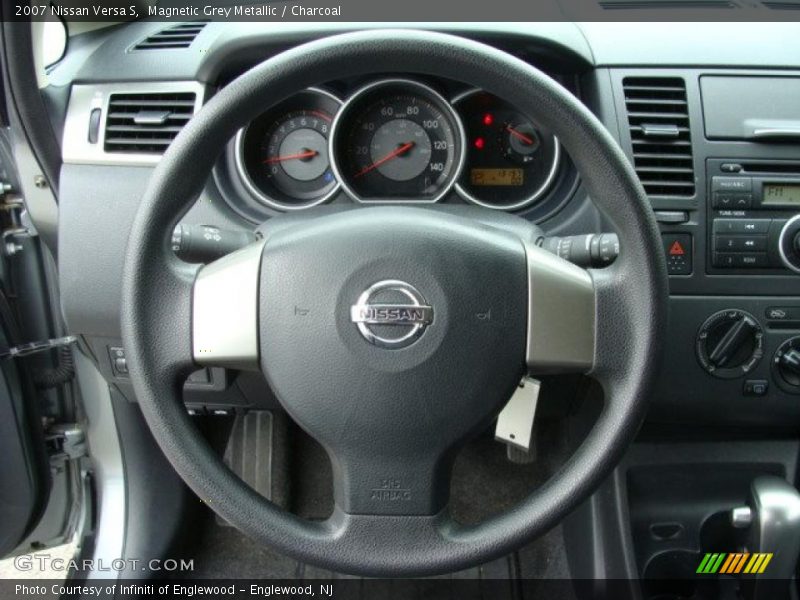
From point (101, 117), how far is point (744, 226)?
1.03 meters

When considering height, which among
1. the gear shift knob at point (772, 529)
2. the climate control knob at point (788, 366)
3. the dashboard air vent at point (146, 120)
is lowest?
the gear shift knob at point (772, 529)

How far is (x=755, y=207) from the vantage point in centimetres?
130

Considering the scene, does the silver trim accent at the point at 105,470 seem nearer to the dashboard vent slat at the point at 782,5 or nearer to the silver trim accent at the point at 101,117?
the silver trim accent at the point at 101,117

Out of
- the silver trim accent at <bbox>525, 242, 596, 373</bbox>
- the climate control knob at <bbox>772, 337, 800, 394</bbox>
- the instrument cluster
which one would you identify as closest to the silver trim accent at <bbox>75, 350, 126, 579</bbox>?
the instrument cluster

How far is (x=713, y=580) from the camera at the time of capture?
62.9 inches

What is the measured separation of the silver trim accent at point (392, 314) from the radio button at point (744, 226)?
59 centimetres

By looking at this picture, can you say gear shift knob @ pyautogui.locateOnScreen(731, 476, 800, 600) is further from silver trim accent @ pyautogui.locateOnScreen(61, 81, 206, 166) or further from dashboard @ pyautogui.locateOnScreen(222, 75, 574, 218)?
silver trim accent @ pyautogui.locateOnScreen(61, 81, 206, 166)

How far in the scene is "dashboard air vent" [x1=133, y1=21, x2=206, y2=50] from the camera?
1.38 metres

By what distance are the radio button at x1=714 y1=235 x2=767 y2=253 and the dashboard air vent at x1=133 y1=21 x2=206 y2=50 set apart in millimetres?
906

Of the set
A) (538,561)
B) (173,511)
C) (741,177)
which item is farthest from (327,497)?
(741,177)

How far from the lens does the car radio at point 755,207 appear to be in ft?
4.25

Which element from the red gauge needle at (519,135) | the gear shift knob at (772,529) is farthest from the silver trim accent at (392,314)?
the gear shift knob at (772,529)

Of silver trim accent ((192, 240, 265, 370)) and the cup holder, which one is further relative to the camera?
the cup holder

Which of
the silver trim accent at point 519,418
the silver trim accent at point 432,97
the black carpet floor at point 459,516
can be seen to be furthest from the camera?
the black carpet floor at point 459,516
